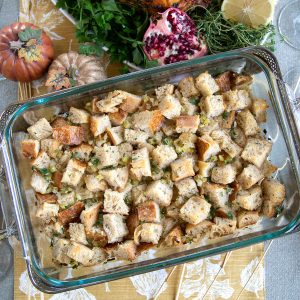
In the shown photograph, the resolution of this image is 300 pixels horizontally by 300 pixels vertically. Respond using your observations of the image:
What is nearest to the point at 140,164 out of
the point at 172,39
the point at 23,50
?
the point at 172,39

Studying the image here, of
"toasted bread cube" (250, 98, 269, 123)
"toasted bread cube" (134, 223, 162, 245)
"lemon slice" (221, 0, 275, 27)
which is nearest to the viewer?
"toasted bread cube" (134, 223, 162, 245)

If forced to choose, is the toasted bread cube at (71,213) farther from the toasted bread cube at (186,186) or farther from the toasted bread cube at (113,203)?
the toasted bread cube at (186,186)

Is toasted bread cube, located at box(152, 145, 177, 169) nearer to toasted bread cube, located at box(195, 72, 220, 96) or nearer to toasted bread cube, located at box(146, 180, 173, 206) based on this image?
toasted bread cube, located at box(146, 180, 173, 206)

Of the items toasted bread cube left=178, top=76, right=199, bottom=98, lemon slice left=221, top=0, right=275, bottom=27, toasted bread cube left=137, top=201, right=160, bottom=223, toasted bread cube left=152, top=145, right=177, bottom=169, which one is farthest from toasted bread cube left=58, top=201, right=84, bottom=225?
lemon slice left=221, top=0, right=275, bottom=27

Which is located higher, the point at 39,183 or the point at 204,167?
the point at 204,167

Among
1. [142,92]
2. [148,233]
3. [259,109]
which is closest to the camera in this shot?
[148,233]

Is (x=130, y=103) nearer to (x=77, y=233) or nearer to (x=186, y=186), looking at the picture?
(x=186, y=186)
